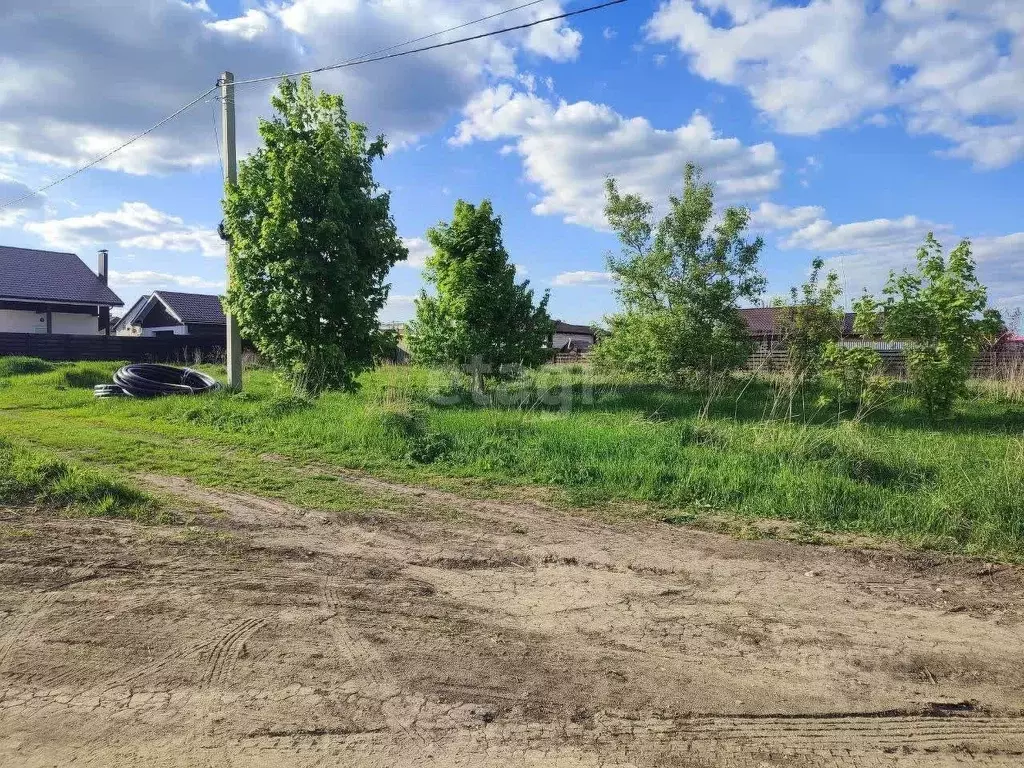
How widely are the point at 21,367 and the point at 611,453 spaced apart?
2122 cm

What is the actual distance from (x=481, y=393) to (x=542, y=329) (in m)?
2.26

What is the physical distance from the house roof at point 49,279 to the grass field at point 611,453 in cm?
2341

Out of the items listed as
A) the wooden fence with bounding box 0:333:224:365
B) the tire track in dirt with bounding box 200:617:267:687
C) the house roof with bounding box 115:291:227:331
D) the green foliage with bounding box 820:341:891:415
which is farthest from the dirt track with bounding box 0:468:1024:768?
the house roof with bounding box 115:291:227:331

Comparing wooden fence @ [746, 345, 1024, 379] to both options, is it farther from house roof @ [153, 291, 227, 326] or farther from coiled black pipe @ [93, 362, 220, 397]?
house roof @ [153, 291, 227, 326]

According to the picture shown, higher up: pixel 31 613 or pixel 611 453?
pixel 611 453

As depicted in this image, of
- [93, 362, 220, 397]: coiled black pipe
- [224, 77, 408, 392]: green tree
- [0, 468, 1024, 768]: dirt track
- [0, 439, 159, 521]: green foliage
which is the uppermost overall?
[224, 77, 408, 392]: green tree

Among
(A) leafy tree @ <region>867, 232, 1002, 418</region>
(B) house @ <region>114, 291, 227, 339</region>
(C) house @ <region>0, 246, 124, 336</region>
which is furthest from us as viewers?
(B) house @ <region>114, 291, 227, 339</region>

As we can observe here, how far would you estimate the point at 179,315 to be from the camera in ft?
127

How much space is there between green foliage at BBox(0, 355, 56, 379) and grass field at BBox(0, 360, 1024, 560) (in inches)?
374

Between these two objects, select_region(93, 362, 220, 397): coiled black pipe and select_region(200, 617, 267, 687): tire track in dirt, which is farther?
select_region(93, 362, 220, 397): coiled black pipe

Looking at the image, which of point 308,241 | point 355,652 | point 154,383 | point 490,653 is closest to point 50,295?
point 154,383

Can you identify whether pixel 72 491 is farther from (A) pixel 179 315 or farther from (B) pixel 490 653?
(A) pixel 179 315

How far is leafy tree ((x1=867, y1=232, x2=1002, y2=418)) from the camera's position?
35.3 feet

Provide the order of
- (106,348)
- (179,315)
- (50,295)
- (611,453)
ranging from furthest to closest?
(179,315) → (50,295) → (106,348) → (611,453)
